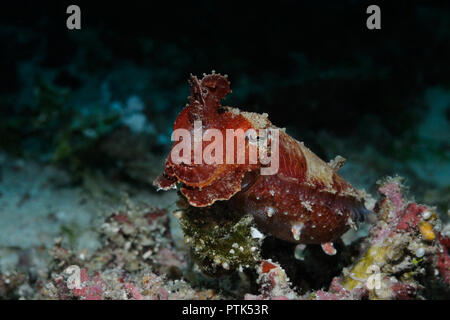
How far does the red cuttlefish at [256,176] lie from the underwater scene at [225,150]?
12mm

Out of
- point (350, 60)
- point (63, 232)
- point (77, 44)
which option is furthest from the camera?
point (77, 44)

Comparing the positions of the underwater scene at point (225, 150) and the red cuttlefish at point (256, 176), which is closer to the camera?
the red cuttlefish at point (256, 176)

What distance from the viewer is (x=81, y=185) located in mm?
5879

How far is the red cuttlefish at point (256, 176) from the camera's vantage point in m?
1.88

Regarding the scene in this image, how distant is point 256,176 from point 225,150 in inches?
12.1

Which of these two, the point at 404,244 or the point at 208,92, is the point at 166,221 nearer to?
the point at 208,92

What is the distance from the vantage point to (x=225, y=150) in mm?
1889

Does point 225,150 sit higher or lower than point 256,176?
higher

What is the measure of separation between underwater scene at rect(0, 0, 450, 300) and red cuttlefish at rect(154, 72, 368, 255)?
0.04ft

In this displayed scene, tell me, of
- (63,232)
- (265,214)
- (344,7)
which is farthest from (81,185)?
(344,7)

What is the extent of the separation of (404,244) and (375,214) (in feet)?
1.22

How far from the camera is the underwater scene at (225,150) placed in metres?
2.13

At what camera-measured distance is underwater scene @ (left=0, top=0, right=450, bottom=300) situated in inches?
83.8

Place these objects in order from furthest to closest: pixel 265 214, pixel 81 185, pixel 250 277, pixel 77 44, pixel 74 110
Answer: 1. pixel 77 44
2. pixel 74 110
3. pixel 81 185
4. pixel 250 277
5. pixel 265 214
